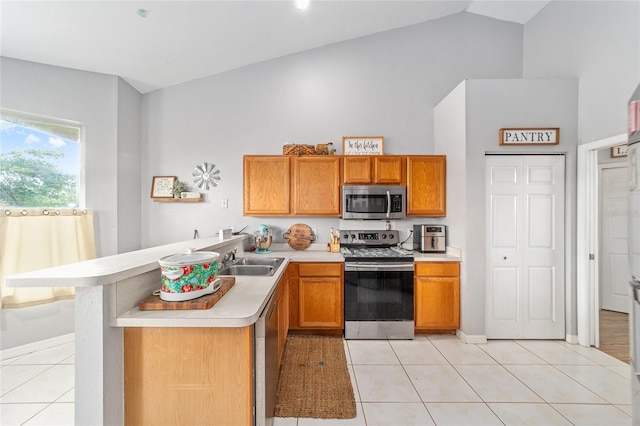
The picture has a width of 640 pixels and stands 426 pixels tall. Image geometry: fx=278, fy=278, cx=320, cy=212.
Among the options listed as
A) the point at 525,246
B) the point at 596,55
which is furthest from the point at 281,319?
the point at 596,55

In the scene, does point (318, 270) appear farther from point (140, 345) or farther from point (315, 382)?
point (140, 345)

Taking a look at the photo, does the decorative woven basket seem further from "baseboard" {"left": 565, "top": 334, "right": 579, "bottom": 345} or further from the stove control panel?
"baseboard" {"left": 565, "top": 334, "right": 579, "bottom": 345}

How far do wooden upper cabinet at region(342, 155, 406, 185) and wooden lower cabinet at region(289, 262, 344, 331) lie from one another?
1.10 meters

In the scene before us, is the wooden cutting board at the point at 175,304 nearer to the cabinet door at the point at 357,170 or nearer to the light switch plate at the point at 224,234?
the light switch plate at the point at 224,234

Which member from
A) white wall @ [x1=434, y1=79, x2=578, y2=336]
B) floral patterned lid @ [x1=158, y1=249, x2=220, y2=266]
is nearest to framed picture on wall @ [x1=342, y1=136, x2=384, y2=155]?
white wall @ [x1=434, y1=79, x2=578, y2=336]

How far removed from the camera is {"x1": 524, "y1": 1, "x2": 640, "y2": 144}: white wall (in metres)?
2.45

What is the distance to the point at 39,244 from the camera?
2.75 meters

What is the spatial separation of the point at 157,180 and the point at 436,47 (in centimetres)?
409

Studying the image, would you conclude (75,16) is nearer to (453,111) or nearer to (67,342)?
(67,342)

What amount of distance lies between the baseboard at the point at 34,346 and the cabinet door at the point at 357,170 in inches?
136

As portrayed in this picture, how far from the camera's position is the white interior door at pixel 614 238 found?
12.1 feet

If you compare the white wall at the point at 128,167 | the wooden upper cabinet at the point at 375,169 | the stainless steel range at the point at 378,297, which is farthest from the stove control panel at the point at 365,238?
the white wall at the point at 128,167

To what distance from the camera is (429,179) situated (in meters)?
3.36

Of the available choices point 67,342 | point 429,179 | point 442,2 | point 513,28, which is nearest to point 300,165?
point 429,179
